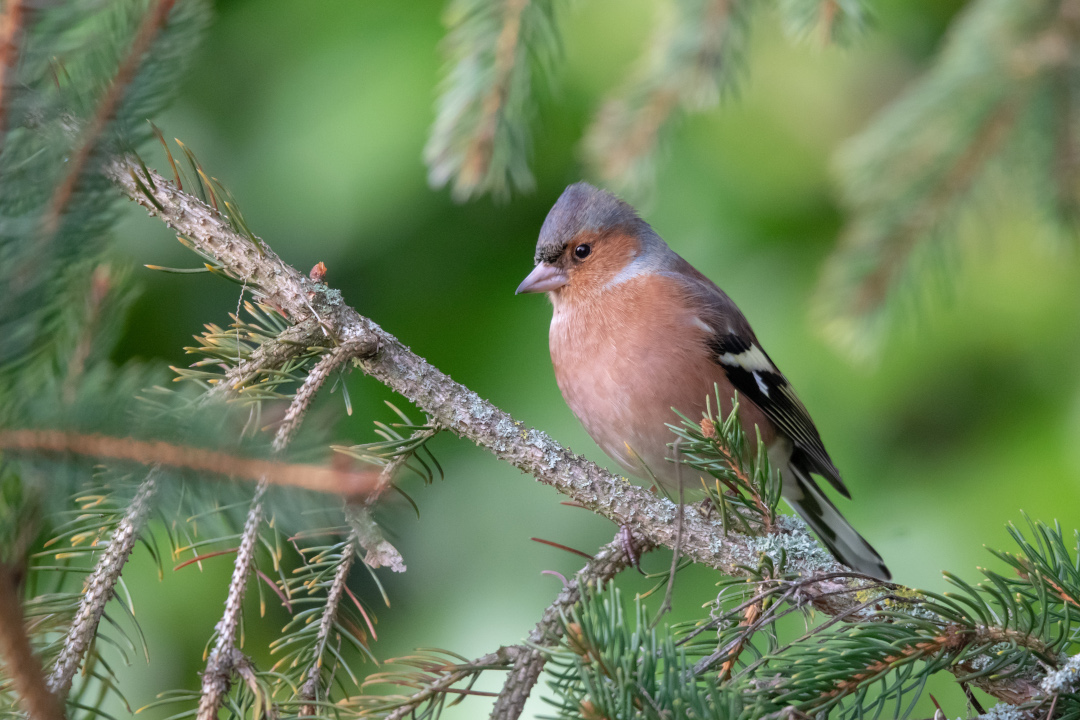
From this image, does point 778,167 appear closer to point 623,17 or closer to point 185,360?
point 623,17

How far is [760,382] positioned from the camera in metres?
2.18

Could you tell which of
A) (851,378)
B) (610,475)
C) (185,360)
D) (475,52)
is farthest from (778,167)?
(185,360)

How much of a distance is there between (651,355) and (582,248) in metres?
0.47

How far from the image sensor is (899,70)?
2660 mm

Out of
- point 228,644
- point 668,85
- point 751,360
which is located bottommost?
point 228,644

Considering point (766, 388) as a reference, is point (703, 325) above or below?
above

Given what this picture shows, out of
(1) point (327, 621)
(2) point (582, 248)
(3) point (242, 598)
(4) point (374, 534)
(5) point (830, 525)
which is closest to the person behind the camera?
(4) point (374, 534)

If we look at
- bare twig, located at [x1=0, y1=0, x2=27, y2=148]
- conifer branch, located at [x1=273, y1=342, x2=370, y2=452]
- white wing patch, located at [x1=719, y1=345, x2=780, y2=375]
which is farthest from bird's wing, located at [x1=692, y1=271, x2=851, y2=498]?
bare twig, located at [x1=0, y1=0, x2=27, y2=148]

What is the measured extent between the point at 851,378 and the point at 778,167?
698mm

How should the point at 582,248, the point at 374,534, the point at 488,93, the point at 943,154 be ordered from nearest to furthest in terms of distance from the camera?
the point at 374,534 < the point at 488,93 < the point at 943,154 < the point at 582,248

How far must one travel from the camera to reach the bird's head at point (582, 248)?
7.48ft

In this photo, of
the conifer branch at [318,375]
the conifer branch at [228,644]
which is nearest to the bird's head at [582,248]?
the conifer branch at [318,375]

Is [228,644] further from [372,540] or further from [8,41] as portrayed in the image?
[8,41]

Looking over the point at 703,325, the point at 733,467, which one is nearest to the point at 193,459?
the point at 733,467
